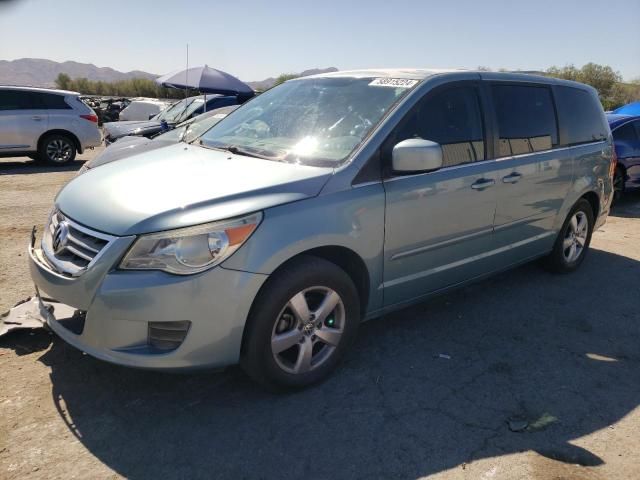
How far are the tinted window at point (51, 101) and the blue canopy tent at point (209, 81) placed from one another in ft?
7.31

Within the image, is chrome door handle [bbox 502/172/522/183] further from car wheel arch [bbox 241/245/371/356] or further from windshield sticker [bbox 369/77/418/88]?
car wheel arch [bbox 241/245/371/356]

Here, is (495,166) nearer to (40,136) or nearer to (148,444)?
(148,444)

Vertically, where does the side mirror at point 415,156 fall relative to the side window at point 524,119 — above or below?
below

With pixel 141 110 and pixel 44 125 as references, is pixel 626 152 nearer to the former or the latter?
pixel 44 125

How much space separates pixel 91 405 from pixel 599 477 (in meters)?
2.59

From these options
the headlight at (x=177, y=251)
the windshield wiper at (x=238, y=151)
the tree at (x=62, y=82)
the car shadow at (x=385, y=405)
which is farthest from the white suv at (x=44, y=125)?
the tree at (x=62, y=82)

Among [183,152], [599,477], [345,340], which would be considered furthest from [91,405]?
[599,477]

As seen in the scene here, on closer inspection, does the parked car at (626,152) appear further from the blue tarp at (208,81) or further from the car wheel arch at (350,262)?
the blue tarp at (208,81)

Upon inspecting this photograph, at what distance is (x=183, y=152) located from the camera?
12.1 ft

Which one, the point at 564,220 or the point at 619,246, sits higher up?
the point at 564,220

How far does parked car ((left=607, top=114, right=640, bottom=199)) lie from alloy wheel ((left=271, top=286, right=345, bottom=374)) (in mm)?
7587

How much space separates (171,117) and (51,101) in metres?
3.31

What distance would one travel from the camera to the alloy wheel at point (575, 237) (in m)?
5.16

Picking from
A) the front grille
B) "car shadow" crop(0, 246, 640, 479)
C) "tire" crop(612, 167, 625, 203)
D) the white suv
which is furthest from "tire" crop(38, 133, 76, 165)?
"tire" crop(612, 167, 625, 203)
